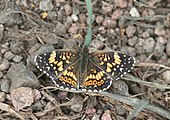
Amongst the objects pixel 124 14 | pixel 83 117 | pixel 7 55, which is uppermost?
pixel 124 14

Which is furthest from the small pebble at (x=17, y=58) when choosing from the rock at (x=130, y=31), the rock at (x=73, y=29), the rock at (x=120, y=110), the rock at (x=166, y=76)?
the rock at (x=166, y=76)

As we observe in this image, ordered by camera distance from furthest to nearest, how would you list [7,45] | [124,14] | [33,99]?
[124,14], [7,45], [33,99]

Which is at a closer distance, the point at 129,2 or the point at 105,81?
the point at 105,81

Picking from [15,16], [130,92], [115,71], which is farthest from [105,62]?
[15,16]

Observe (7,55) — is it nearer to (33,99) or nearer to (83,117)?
(33,99)

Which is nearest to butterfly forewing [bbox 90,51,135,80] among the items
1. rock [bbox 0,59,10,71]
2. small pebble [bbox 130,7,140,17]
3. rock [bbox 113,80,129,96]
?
rock [bbox 113,80,129,96]

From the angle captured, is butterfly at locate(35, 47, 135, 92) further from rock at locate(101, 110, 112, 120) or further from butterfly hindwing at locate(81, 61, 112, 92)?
rock at locate(101, 110, 112, 120)

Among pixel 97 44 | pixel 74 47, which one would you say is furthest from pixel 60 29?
pixel 97 44
